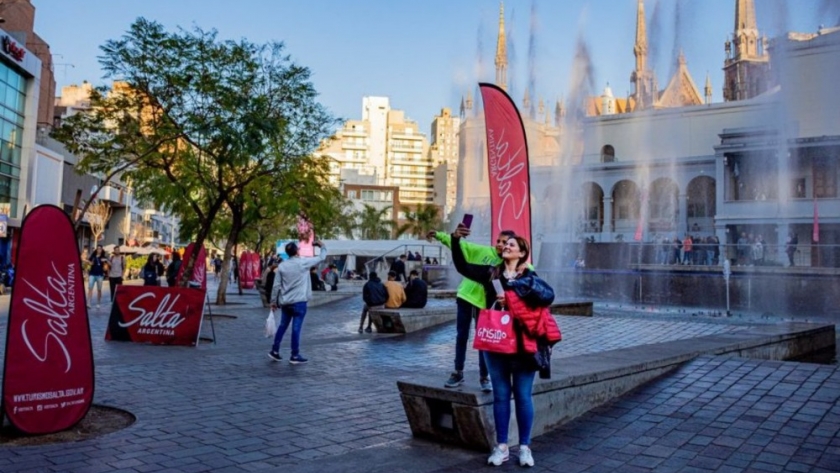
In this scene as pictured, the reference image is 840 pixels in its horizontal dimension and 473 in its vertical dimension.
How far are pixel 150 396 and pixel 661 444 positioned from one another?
17.7ft

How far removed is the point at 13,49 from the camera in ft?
122

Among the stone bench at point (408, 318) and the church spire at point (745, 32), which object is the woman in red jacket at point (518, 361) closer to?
the stone bench at point (408, 318)

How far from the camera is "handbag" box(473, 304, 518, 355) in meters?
4.51

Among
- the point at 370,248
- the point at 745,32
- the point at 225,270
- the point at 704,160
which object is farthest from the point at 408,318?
the point at 745,32

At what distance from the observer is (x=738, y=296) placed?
860 inches

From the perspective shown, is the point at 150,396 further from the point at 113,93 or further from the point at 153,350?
the point at 113,93

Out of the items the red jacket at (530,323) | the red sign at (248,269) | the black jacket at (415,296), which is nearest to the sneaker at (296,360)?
the black jacket at (415,296)

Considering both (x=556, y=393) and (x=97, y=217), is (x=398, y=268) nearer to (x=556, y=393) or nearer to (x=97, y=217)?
(x=556, y=393)

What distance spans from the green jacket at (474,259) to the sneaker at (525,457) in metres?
1.54

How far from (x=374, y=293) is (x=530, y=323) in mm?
9677

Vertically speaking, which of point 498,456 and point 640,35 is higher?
point 640,35

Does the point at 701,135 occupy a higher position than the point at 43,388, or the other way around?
the point at 701,135

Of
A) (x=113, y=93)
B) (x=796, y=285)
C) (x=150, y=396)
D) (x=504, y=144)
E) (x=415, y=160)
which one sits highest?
(x=415, y=160)

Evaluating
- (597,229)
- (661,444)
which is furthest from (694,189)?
(661,444)
